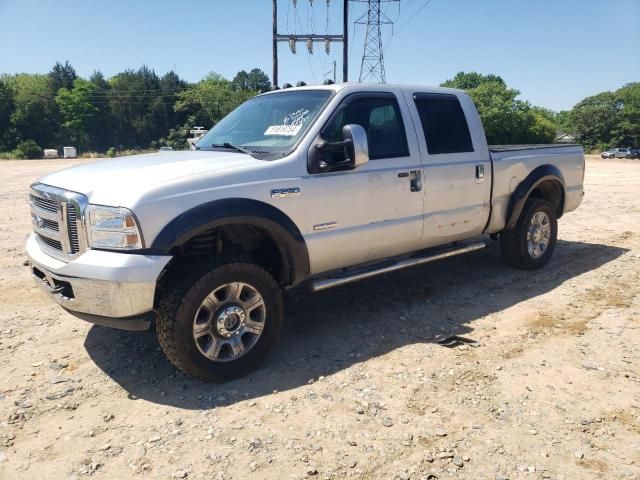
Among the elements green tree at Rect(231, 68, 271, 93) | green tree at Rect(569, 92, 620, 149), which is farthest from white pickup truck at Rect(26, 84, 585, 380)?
green tree at Rect(231, 68, 271, 93)

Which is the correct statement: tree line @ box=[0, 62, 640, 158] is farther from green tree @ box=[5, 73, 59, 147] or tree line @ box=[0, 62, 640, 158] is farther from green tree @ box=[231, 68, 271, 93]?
green tree @ box=[231, 68, 271, 93]

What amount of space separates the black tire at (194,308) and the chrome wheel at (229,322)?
0.04m

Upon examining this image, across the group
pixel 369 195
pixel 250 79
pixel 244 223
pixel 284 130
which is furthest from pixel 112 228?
pixel 250 79

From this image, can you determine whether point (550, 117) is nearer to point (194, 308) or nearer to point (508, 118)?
point (508, 118)

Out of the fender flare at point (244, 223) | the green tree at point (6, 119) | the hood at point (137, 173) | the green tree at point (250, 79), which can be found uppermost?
the green tree at point (250, 79)

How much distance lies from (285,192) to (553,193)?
4144mm

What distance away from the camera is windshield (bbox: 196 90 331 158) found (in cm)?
406

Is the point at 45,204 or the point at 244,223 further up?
the point at 45,204

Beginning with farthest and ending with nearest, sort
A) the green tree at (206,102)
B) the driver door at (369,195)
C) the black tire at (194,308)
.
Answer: the green tree at (206,102), the driver door at (369,195), the black tire at (194,308)

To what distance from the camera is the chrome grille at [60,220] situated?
10.8 feet

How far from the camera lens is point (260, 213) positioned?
3.57m

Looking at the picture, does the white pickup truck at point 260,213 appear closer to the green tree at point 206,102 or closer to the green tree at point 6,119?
the green tree at point 6,119

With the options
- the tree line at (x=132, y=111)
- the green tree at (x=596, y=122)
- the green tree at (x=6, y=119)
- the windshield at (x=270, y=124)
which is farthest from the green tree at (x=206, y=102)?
the windshield at (x=270, y=124)

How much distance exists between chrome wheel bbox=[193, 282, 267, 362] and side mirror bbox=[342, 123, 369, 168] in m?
1.24
